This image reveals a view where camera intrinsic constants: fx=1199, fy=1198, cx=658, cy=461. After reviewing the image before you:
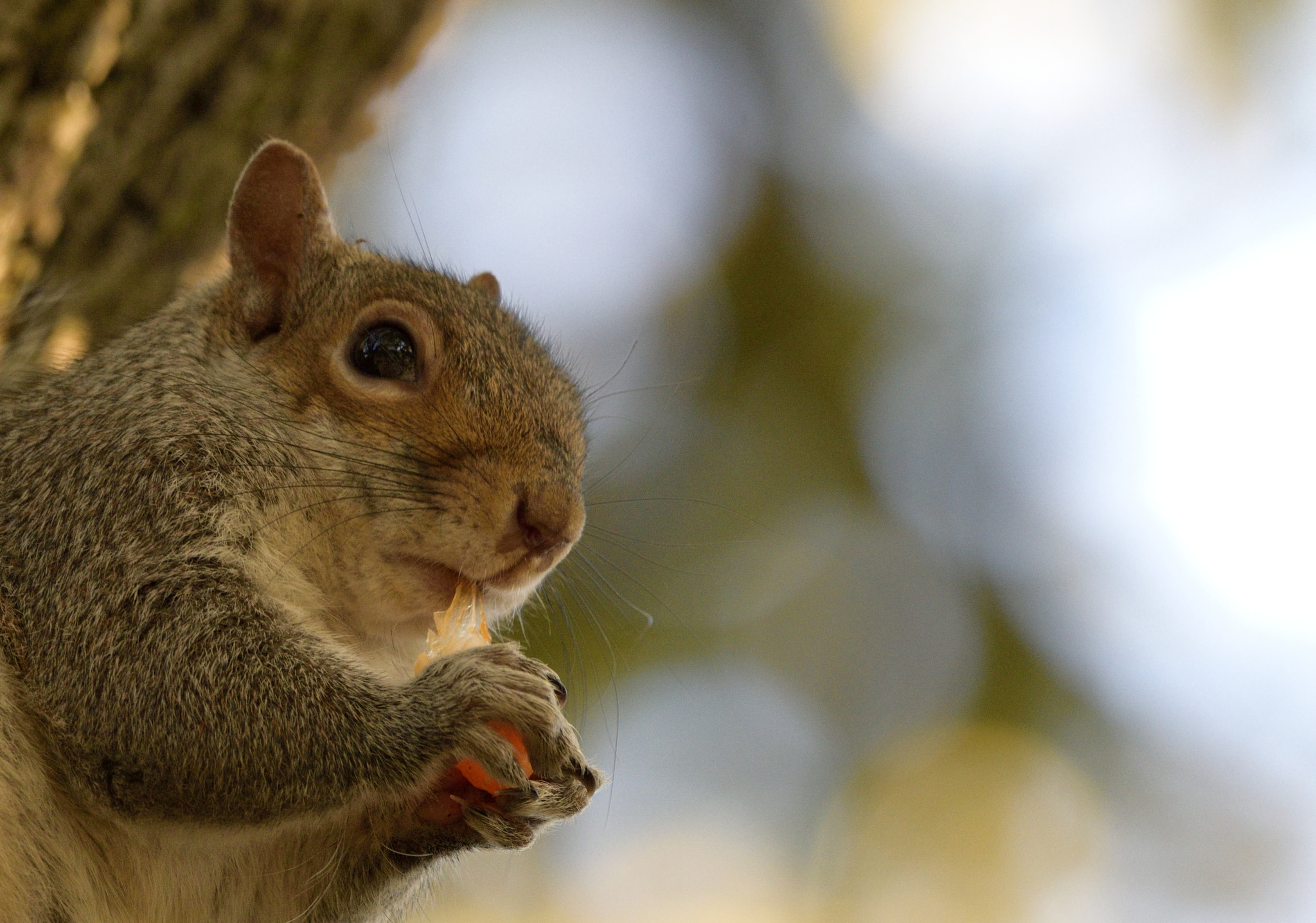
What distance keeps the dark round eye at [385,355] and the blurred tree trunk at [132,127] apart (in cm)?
59

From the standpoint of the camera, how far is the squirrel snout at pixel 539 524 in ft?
5.81

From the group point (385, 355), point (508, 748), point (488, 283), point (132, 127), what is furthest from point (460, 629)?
point (132, 127)

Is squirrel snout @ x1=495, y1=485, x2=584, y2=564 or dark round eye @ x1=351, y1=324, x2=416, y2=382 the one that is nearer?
squirrel snout @ x1=495, y1=485, x2=584, y2=564

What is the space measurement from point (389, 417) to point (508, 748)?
1.86 feet

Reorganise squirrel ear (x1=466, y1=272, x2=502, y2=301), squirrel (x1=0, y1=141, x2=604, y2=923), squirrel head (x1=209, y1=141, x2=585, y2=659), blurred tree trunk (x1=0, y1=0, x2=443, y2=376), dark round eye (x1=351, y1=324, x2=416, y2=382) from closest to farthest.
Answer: squirrel (x1=0, y1=141, x2=604, y2=923), squirrel head (x1=209, y1=141, x2=585, y2=659), dark round eye (x1=351, y1=324, x2=416, y2=382), blurred tree trunk (x1=0, y1=0, x2=443, y2=376), squirrel ear (x1=466, y1=272, x2=502, y2=301)

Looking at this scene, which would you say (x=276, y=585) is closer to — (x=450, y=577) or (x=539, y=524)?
(x=450, y=577)

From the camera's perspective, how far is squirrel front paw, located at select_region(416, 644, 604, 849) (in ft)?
5.08

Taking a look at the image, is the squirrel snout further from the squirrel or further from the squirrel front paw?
the squirrel front paw

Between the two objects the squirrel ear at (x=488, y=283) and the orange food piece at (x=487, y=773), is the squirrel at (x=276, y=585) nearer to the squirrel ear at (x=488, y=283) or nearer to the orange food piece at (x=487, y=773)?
the orange food piece at (x=487, y=773)

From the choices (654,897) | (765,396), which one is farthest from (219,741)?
(765,396)

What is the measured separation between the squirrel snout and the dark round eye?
0.29 meters

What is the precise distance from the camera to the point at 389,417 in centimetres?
183

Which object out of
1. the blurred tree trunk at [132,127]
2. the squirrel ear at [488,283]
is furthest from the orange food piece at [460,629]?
the blurred tree trunk at [132,127]

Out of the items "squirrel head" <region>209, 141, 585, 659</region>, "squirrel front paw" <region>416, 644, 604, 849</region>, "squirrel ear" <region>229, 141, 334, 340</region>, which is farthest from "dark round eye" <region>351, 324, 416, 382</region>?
"squirrel front paw" <region>416, 644, 604, 849</region>
